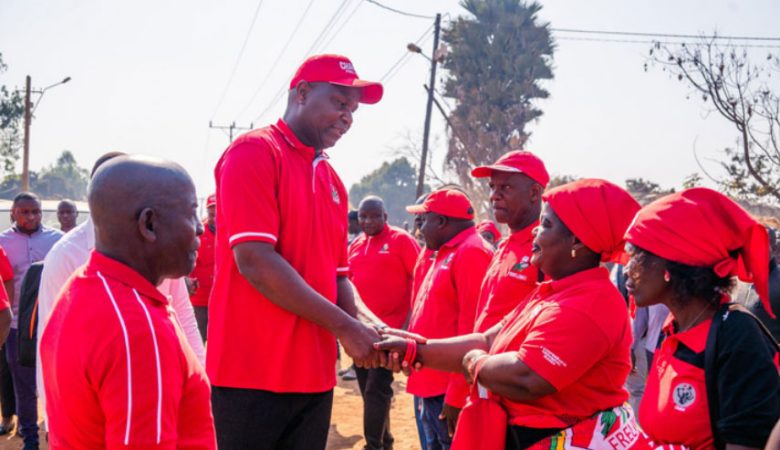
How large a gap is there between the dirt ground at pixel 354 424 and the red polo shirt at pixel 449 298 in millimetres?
2579

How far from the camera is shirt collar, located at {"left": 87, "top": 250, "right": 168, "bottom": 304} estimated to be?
1.74 m

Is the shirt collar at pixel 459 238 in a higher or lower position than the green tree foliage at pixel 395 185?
lower

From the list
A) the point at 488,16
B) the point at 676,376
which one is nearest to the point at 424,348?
the point at 676,376

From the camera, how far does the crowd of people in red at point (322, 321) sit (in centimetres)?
166

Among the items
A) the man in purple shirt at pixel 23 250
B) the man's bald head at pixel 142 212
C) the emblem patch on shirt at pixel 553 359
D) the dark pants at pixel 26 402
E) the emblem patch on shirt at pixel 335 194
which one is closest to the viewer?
the man's bald head at pixel 142 212

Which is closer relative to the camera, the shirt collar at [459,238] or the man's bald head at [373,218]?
the shirt collar at [459,238]

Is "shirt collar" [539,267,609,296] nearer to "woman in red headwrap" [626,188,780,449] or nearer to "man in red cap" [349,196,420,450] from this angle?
"woman in red headwrap" [626,188,780,449]

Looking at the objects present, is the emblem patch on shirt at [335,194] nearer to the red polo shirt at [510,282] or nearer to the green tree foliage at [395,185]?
the red polo shirt at [510,282]

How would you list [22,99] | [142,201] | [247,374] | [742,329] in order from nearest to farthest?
[142,201] < [742,329] < [247,374] < [22,99]

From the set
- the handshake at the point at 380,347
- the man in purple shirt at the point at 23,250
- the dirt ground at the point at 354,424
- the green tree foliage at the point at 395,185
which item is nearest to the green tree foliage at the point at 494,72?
the dirt ground at the point at 354,424

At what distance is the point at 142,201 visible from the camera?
1768mm

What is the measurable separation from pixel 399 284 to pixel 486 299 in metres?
3.21

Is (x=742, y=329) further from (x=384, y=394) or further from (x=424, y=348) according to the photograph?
(x=384, y=394)

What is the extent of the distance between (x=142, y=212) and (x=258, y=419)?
1.28 m
